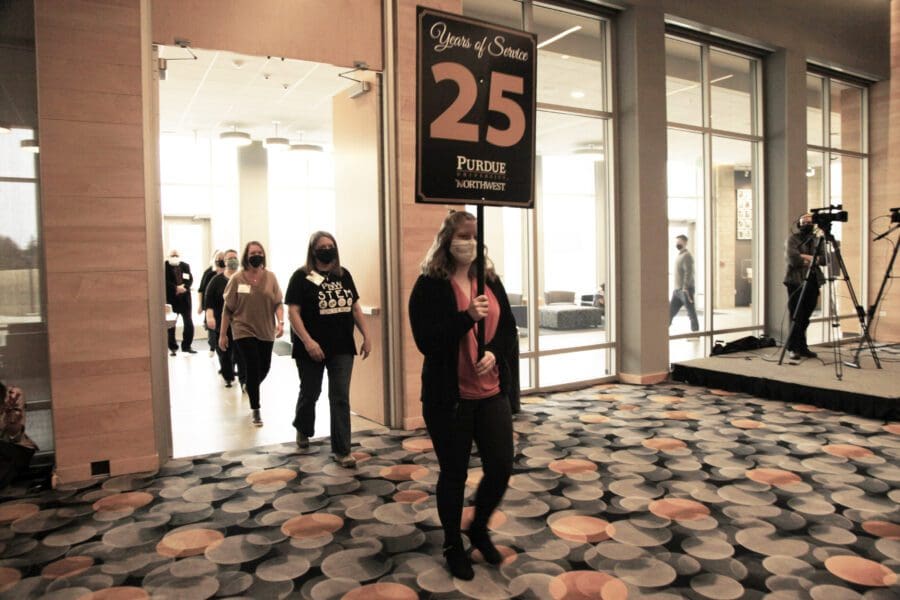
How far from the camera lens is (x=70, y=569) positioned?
9.48 feet

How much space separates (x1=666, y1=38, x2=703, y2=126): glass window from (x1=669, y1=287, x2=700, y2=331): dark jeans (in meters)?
1.98

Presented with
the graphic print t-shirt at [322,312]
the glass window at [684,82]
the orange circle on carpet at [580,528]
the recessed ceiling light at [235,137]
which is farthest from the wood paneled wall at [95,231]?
the recessed ceiling light at [235,137]

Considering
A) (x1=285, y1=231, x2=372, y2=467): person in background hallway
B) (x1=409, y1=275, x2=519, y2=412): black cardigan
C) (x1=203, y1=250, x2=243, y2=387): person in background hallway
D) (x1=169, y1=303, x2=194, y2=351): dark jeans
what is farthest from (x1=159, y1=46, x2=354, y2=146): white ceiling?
(x1=409, y1=275, x2=519, y2=412): black cardigan

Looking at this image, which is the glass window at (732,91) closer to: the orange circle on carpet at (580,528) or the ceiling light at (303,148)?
the orange circle on carpet at (580,528)

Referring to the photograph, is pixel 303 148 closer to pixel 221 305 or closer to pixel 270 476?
pixel 221 305

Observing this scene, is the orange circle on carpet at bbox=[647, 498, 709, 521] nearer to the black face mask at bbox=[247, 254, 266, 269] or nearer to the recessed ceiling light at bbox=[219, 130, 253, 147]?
the black face mask at bbox=[247, 254, 266, 269]

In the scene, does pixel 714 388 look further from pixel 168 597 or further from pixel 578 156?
pixel 168 597

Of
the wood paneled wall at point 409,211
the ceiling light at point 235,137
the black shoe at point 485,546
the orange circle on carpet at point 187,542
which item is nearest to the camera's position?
the black shoe at point 485,546

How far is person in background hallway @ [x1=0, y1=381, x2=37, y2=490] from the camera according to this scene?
373 centimetres

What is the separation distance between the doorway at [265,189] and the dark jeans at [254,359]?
326mm

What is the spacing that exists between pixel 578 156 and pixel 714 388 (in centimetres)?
280

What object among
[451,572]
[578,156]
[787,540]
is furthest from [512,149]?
[578,156]

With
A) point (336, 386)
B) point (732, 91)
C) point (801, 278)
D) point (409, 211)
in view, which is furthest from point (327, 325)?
point (732, 91)

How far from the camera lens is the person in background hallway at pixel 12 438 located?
3.73m
